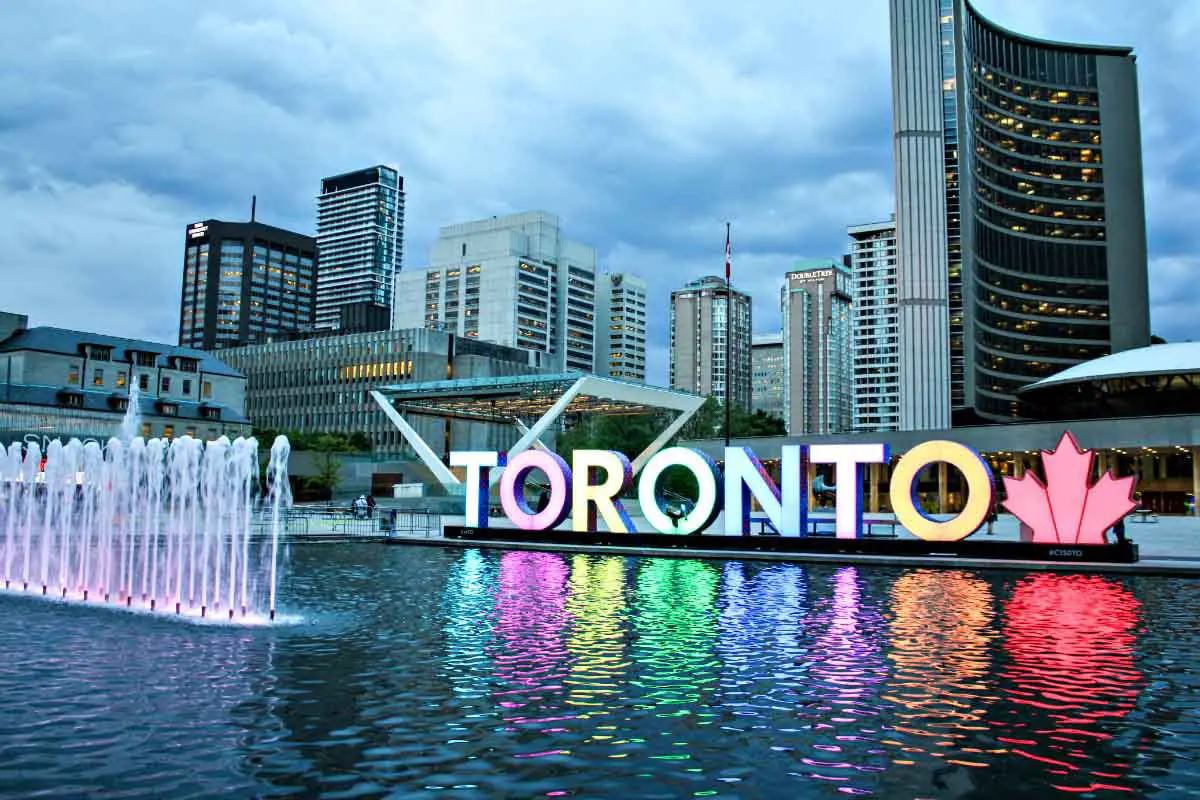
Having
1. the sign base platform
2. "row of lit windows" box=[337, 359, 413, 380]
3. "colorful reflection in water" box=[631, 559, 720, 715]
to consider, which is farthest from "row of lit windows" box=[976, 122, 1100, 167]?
"colorful reflection in water" box=[631, 559, 720, 715]

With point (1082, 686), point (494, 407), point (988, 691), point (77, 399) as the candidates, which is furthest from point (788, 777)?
point (77, 399)

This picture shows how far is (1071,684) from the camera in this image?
13.0 metres

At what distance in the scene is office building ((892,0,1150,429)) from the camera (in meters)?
118

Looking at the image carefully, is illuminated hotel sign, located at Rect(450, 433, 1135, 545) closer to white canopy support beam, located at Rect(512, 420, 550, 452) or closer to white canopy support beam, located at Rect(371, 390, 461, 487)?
white canopy support beam, located at Rect(512, 420, 550, 452)

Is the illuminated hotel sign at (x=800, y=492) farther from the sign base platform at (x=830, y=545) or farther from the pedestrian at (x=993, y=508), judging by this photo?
the pedestrian at (x=993, y=508)

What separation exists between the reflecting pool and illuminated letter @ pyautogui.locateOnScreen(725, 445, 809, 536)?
13.7 metres

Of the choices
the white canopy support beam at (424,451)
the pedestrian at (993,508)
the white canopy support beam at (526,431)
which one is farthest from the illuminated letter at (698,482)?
the white canopy support beam at (424,451)

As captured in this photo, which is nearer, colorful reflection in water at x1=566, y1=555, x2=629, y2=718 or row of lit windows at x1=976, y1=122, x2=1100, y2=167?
colorful reflection in water at x1=566, y1=555, x2=629, y2=718

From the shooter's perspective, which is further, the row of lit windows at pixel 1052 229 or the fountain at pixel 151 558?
the row of lit windows at pixel 1052 229

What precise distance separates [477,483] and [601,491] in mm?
6958

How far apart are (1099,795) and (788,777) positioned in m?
2.73

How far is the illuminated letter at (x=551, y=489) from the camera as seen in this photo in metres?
39.6

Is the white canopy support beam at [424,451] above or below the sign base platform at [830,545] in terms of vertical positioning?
above

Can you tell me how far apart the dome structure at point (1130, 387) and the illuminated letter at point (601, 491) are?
61182 mm
